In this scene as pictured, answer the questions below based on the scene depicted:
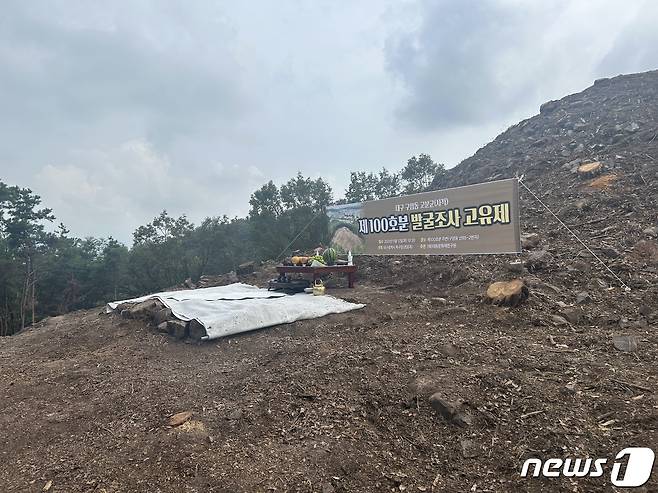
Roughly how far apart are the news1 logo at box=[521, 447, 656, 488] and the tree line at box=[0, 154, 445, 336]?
18786mm

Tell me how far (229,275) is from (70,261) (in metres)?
17.9

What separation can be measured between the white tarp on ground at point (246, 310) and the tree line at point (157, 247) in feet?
46.0

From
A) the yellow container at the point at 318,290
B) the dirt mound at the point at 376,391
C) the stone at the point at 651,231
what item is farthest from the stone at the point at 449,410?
the stone at the point at 651,231

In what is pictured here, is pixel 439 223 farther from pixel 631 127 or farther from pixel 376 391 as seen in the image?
pixel 631 127

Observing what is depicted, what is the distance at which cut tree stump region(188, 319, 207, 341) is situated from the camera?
17.0 feet

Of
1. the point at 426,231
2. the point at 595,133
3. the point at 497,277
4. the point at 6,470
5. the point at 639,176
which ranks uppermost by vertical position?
the point at 595,133

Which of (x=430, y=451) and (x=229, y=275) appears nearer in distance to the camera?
(x=430, y=451)

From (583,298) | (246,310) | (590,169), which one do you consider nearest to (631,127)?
(590,169)

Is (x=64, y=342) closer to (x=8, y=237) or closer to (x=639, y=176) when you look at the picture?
(x=639, y=176)

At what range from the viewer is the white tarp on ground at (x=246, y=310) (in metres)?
5.22

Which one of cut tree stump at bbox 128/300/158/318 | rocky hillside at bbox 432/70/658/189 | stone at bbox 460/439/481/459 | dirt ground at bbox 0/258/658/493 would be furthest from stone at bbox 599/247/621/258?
cut tree stump at bbox 128/300/158/318

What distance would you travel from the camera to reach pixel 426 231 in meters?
7.84

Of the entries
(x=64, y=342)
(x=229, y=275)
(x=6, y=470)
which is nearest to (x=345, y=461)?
(x=6, y=470)

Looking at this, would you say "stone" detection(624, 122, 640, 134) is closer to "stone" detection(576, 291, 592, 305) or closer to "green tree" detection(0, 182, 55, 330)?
"stone" detection(576, 291, 592, 305)
